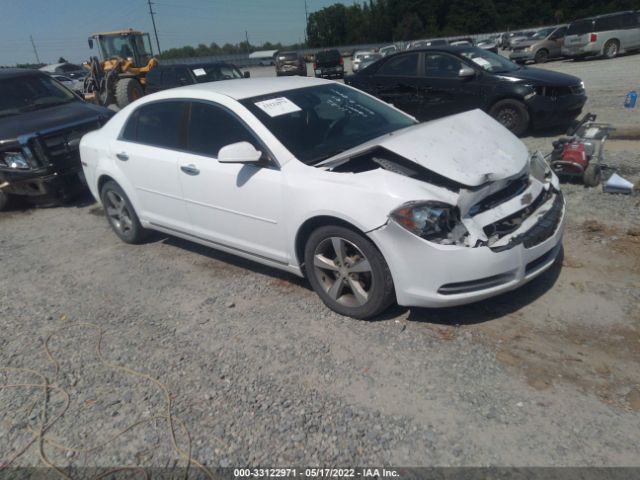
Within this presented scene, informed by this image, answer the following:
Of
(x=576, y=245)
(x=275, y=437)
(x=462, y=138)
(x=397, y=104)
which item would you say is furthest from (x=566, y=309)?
(x=397, y=104)

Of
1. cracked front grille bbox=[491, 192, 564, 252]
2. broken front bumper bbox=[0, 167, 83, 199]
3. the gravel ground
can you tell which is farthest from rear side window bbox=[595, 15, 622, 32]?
broken front bumper bbox=[0, 167, 83, 199]

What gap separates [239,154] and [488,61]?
6559 mm

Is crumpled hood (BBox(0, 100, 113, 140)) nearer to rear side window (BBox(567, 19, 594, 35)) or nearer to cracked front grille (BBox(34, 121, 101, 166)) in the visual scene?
cracked front grille (BBox(34, 121, 101, 166))

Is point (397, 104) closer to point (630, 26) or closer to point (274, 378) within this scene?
point (274, 378)

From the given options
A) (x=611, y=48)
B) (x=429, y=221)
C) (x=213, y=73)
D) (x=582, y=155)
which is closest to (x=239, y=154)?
(x=429, y=221)

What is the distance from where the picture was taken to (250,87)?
4.29 meters

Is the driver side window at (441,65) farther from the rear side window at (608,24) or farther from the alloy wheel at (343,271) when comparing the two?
the rear side window at (608,24)

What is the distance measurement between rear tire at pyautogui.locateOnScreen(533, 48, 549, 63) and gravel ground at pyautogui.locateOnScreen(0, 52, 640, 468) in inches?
875

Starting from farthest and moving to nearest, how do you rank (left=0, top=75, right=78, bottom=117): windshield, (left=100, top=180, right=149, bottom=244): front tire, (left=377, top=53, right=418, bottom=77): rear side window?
1. (left=377, top=53, right=418, bottom=77): rear side window
2. (left=0, top=75, right=78, bottom=117): windshield
3. (left=100, top=180, right=149, bottom=244): front tire

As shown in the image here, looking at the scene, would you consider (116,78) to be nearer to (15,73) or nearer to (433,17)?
(15,73)

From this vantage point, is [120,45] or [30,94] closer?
[30,94]

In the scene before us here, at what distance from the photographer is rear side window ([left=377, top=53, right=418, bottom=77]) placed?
8.70 m

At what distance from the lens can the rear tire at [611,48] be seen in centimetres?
2041

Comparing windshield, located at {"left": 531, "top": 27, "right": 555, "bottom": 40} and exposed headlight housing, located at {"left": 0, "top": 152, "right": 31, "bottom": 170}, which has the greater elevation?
exposed headlight housing, located at {"left": 0, "top": 152, "right": 31, "bottom": 170}
